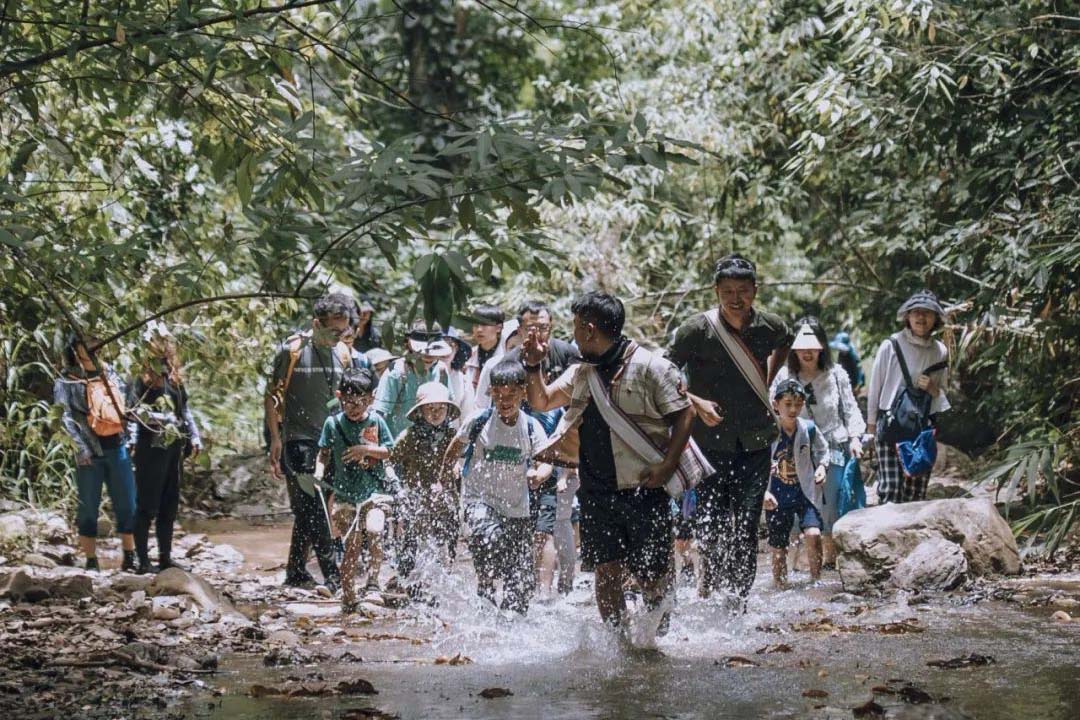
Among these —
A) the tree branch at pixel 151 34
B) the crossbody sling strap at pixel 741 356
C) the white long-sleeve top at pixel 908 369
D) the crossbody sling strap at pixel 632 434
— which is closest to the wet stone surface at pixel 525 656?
the crossbody sling strap at pixel 632 434

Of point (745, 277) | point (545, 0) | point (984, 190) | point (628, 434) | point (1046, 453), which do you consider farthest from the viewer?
point (545, 0)

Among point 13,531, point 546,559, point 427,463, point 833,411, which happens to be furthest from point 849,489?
Result: point 13,531

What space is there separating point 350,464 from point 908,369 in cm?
432

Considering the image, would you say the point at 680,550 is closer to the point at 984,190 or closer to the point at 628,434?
the point at 628,434

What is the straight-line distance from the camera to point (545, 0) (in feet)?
71.9

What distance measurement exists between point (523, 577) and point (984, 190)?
608 cm

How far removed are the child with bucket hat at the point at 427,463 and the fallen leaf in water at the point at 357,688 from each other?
3.23 m

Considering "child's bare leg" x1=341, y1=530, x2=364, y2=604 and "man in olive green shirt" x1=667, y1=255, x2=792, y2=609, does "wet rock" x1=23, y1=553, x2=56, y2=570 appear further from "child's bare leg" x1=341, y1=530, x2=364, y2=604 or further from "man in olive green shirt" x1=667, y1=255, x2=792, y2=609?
"man in olive green shirt" x1=667, y1=255, x2=792, y2=609

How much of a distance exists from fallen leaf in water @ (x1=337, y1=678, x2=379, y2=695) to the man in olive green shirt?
8.23 feet

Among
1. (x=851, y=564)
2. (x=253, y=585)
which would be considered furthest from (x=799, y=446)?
(x=253, y=585)

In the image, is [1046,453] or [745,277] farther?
[1046,453]

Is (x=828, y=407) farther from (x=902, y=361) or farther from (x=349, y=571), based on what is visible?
(x=349, y=571)

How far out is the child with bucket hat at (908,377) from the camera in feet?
35.2

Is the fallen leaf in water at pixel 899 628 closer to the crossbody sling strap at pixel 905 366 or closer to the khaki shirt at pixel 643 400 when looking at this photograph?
the khaki shirt at pixel 643 400
